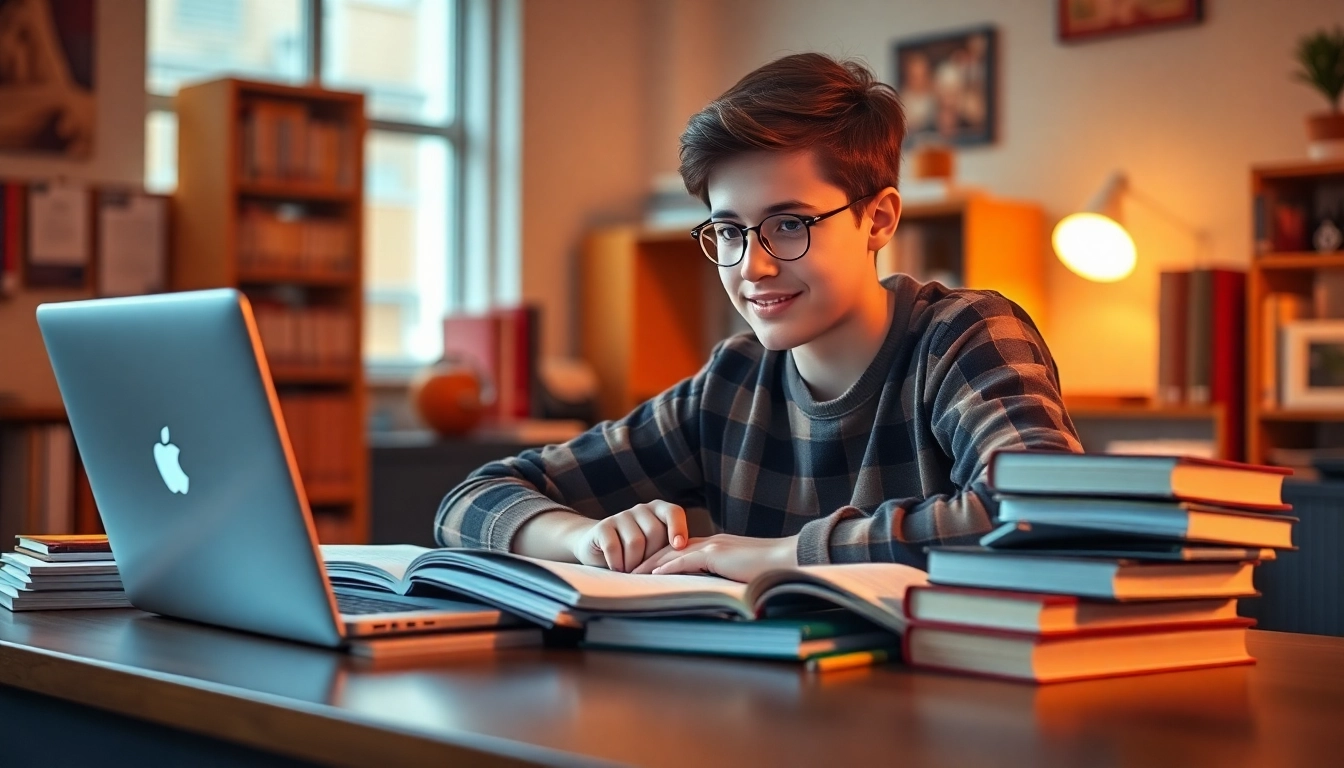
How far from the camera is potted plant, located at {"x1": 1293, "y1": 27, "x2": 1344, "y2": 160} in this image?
12.4 ft

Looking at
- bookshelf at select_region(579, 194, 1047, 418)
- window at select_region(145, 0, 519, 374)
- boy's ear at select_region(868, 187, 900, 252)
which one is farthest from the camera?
bookshelf at select_region(579, 194, 1047, 418)

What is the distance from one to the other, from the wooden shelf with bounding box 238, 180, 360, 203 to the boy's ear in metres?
2.87

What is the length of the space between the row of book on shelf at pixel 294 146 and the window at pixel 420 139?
0.64 m

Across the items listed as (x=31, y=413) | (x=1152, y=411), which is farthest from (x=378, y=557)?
(x=1152, y=411)

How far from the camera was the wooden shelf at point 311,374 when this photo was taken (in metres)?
4.26

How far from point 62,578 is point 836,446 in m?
0.78

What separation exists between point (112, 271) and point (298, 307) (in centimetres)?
51

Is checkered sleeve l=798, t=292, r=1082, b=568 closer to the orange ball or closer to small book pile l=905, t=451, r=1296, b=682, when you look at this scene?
small book pile l=905, t=451, r=1296, b=682

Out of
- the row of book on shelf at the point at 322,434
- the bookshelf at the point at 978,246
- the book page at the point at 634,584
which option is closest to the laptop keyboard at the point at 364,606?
the book page at the point at 634,584

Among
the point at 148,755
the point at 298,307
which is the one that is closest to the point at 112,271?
the point at 298,307

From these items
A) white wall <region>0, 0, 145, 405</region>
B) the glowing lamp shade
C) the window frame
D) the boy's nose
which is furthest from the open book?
the window frame

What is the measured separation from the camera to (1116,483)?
0.97 m

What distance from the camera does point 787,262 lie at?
1.53 meters

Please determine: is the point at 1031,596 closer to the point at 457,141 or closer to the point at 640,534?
the point at 640,534
